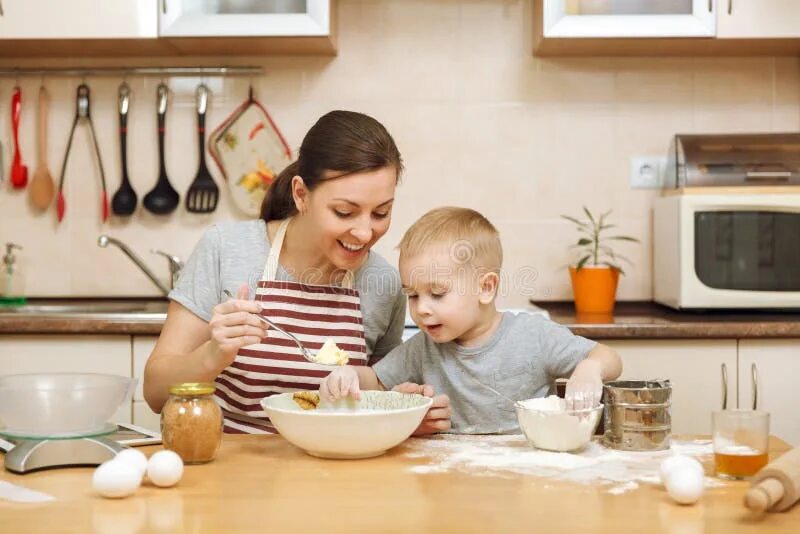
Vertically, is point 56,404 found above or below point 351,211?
below

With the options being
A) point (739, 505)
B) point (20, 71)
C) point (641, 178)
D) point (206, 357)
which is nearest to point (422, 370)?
point (206, 357)

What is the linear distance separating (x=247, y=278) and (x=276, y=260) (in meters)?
0.06

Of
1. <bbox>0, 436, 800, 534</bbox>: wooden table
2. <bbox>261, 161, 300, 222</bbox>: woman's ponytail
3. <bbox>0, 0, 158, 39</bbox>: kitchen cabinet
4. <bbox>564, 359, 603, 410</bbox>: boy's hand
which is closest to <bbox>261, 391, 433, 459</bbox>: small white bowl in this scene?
<bbox>0, 436, 800, 534</bbox>: wooden table

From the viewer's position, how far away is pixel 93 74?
307 centimetres

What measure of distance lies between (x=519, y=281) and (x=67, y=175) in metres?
1.45

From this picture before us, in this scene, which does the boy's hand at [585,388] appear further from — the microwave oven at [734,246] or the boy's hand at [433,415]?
the microwave oven at [734,246]

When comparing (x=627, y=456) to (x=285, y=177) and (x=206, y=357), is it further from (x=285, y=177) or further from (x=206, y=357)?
(x=285, y=177)

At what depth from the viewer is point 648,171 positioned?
3.06 m

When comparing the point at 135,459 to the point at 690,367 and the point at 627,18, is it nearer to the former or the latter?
the point at 690,367

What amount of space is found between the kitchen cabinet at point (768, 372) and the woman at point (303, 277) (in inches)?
38.5

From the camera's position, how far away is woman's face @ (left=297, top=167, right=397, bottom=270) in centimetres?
171

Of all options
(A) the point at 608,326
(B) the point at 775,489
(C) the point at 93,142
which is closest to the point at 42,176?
(C) the point at 93,142

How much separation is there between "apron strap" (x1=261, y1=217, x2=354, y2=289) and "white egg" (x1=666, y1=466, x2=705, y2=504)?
0.90 metres

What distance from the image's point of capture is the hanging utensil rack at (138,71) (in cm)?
305
